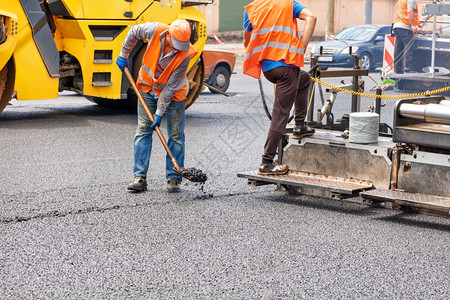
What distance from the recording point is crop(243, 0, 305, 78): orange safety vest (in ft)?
22.4

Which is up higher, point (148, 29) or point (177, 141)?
point (148, 29)

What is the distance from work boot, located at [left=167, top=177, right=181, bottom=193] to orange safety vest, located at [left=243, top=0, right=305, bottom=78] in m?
1.37

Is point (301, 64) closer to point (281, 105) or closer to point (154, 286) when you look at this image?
point (281, 105)

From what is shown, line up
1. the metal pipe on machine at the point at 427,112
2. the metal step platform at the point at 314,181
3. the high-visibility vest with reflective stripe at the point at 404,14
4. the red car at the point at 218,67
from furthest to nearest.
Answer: the high-visibility vest with reflective stripe at the point at 404,14 < the red car at the point at 218,67 < the metal step platform at the point at 314,181 < the metal pipe on machine at the point at 427,112

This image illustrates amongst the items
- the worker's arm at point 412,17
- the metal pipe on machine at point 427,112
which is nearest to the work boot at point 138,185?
the metal pipe on machine at point 427,112

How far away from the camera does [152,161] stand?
346 inches

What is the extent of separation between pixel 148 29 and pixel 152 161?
6.61 feet

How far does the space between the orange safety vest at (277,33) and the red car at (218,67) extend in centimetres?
900

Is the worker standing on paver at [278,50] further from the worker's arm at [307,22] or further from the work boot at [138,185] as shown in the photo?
the work boot at [138,185]

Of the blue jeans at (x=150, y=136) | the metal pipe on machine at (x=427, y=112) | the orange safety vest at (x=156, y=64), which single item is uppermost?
the orange safety vest at (x=156, y=64)

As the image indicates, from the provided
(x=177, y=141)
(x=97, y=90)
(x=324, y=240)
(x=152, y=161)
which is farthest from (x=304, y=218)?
(x=97, y=90)

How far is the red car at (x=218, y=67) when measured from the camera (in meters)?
16.0

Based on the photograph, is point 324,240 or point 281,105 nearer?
point 324,240

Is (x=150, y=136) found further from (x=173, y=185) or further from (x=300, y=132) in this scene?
(x=300, y=132)
